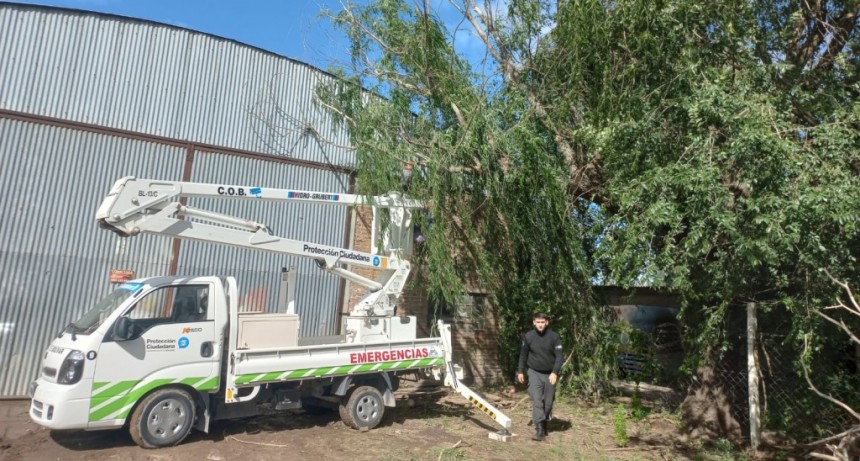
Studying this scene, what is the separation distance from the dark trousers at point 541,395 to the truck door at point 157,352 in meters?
4.26

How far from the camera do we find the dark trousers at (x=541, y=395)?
830 centimetres

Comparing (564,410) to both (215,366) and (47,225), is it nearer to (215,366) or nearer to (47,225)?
(215,366)

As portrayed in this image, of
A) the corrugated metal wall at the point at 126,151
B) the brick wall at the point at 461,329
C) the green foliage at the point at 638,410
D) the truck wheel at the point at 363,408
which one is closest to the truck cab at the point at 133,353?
the truck wheel at the point at 363,408

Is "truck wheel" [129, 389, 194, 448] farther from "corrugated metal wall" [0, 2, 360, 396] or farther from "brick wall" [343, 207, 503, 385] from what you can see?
"brick wall" [343, 207, 503, 385]

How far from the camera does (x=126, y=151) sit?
1056cm

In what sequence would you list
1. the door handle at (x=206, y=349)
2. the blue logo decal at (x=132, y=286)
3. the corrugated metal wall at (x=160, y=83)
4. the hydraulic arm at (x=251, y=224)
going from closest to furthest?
the hydraulic arm at (x=251, y=224) < the blue logo decal at (x=132, y=286) < the door handle at (x=206, y=349) < the corrugated metal wall at (x=160, y=83)

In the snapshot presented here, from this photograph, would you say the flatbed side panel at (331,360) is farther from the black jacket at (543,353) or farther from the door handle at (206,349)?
the black jacket at (543,353)

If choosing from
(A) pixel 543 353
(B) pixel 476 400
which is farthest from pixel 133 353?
(A) pixel 543 353

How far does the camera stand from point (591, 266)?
10383mm

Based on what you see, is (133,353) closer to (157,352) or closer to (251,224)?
(157,352)

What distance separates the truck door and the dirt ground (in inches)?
23.2

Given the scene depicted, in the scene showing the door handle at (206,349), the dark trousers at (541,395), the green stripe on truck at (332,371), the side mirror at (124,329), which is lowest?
the dark trousers at (541,395)

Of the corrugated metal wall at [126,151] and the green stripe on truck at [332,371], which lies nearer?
the green stripe on truck at [332,371]

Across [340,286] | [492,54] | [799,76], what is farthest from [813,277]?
[340,286]
